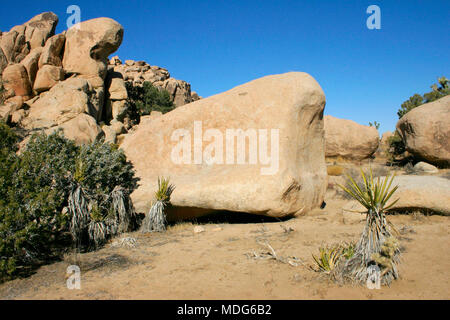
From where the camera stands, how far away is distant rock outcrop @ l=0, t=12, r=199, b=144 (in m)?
14.7

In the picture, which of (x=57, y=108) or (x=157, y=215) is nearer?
(x=157, y=215)

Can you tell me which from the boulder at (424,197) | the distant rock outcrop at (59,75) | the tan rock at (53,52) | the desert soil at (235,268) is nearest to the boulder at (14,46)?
the distant rock outcrop at (59,75)

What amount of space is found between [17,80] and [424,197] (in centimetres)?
1944

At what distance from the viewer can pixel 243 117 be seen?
838 cm

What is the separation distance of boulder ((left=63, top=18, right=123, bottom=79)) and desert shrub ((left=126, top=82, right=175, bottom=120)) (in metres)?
7.71

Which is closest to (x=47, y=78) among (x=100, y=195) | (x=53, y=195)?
(x=100, y=195)

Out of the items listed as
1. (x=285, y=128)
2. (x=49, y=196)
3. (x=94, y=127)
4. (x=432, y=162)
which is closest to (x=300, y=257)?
(x=285, y=128)

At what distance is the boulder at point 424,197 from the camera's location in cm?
709

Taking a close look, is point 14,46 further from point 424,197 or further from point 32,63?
point 424,197

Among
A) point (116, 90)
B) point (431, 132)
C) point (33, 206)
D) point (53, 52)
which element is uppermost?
point (53, 52)

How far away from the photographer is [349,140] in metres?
19.9

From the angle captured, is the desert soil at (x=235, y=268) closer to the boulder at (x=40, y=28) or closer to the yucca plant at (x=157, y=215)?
the yucca plant at (x=157, y=215)
